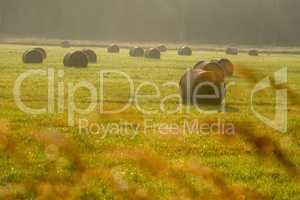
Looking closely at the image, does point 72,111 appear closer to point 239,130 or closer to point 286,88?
point 239,130

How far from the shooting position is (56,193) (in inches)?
403

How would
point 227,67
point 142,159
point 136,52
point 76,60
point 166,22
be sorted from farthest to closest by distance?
point 166,22 → point 136,52 → point 76,60 → point 227,67 → point 142,159

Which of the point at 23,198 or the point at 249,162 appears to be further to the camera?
the point at 249,162

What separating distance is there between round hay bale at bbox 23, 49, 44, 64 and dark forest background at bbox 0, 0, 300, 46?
132640mm

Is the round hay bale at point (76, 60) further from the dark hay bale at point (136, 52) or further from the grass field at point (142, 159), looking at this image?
the dark hay bale at point (136, 52)

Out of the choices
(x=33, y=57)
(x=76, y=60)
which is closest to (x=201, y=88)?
(x=76, y=60)

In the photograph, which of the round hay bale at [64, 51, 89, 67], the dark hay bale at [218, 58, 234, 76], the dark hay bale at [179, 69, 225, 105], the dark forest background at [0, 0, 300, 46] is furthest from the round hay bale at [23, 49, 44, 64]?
the dark forest background at [0, 0, 300, 46]

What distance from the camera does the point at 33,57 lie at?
145ft

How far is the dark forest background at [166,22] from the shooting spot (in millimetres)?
180125

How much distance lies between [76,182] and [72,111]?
8.22 meters

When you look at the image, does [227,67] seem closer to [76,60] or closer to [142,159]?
[76,60]

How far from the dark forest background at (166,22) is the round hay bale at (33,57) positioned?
13264 centimetres

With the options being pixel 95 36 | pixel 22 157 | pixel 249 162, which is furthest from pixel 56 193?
pixel 95 36

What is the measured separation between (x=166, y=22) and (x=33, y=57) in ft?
492
